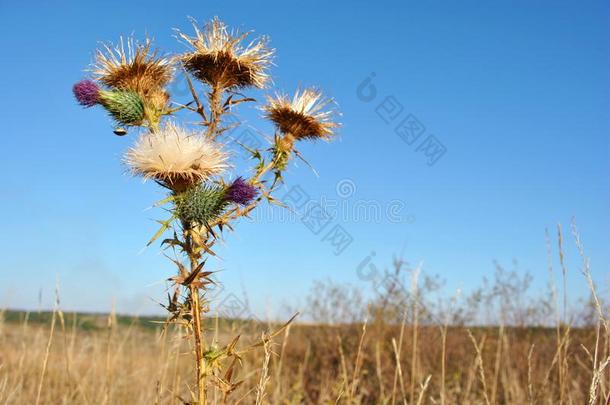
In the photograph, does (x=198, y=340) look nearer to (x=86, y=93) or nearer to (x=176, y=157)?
(x=176, y=157)

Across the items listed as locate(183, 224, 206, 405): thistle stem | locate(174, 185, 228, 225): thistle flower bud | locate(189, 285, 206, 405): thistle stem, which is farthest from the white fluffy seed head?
locate(189, 285, 206, 405): thistle stem

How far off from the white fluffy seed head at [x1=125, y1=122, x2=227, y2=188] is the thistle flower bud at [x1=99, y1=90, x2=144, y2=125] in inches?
4.4

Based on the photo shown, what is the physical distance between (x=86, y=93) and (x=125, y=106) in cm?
19

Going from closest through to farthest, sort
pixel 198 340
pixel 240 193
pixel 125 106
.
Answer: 1. pixel 198 340
2. pixel 240 193
3. pixel 125 106

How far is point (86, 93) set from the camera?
6.56ft

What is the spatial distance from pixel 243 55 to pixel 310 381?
5565 millimetres

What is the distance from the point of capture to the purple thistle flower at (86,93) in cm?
199

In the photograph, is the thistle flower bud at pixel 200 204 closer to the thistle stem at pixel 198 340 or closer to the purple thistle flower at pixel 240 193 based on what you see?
the purple thistle flower at pixel 240 193

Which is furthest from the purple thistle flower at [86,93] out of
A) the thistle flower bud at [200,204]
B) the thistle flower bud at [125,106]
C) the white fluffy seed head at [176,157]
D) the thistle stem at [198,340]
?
the thistle stem at [198,340]

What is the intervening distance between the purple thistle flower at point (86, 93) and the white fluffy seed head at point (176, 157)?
0.29 meters

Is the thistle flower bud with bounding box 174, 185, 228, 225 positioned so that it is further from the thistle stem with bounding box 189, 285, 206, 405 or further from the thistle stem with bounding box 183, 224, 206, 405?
the thistle stem with bounding box 189, 285, 206, 405

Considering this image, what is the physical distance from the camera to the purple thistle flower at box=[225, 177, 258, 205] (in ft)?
5.83

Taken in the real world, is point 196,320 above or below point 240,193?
below

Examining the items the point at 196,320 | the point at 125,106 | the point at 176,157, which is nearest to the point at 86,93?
the point at 125,106
